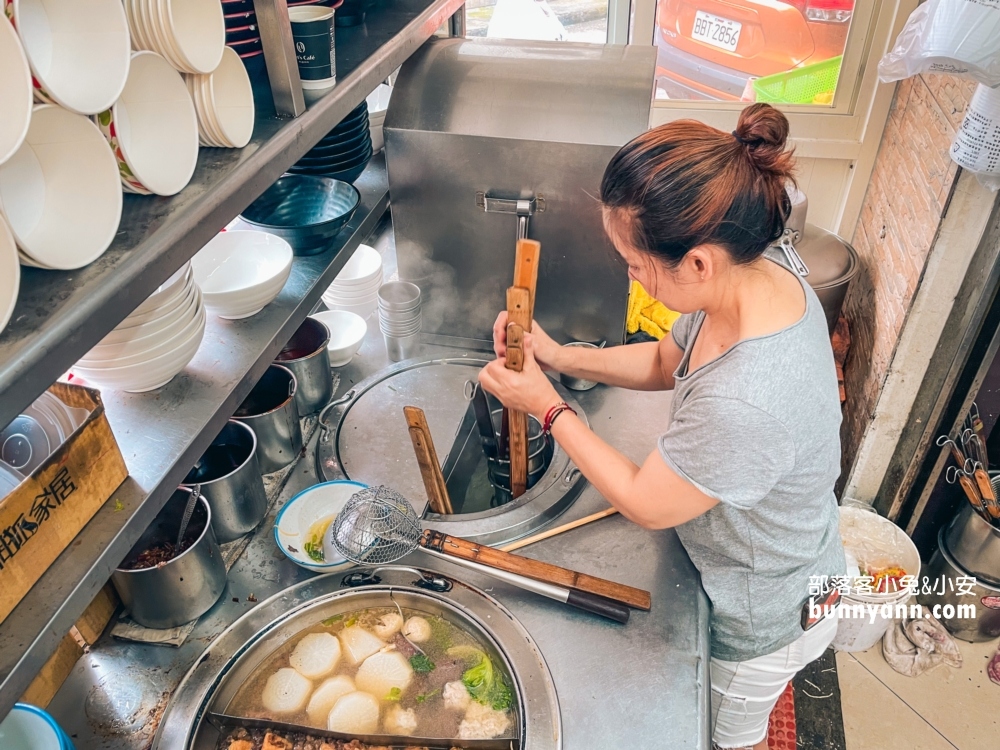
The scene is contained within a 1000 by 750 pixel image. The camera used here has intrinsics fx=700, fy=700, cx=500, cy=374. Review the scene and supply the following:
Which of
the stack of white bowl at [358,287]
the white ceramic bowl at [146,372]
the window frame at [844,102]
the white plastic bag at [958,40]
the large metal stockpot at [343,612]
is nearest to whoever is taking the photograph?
the white ceramic bowl at [146,372]

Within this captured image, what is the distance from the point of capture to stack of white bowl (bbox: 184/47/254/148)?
1.06m

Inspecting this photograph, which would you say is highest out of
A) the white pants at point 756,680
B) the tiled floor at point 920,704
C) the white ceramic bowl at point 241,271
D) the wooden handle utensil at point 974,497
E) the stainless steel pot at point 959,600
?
the white ceramic bowl at point 241,271

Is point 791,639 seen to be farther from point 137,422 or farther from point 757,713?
point 137,422

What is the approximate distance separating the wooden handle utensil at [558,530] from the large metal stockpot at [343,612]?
17 cm

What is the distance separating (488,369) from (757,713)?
3.91 ft

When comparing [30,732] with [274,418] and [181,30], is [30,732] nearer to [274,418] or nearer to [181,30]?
[274,418]

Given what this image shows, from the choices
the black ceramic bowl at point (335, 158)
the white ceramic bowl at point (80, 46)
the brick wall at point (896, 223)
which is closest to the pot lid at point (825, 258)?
the brick wall at point (896, 223)

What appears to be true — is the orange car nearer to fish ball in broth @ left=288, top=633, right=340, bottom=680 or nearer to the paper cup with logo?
the paper cup with logo

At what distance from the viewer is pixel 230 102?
3.67 feet

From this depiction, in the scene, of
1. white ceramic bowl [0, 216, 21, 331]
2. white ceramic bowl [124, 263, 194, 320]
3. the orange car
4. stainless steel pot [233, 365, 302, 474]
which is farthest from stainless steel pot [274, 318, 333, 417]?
the orange car

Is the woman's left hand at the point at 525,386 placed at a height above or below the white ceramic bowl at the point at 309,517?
above

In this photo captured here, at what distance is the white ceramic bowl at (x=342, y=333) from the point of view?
2195 mm

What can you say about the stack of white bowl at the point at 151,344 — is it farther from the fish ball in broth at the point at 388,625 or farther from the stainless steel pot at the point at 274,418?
the fish ball in broth at the point at 388,625

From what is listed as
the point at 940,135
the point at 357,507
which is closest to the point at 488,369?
the point at 357,507
